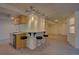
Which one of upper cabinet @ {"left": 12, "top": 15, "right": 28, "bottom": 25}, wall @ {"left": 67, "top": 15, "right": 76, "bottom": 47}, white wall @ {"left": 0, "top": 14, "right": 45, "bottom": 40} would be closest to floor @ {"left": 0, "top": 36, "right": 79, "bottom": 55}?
wall @ {"left": 67, "top": 15, "right": 76, "bottom": 47}

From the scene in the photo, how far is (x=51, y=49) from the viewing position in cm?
391

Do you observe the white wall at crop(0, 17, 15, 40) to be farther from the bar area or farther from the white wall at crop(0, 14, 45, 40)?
the bar area

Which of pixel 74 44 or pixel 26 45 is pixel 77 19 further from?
pixel 26 45

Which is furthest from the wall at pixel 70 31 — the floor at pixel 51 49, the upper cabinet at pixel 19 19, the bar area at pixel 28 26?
the upper cabinet at pixel 19 19

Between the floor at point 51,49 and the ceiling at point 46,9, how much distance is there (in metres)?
0.75

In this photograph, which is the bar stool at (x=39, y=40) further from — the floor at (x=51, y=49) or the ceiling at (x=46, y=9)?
the ceiling at (x=46, y=9)

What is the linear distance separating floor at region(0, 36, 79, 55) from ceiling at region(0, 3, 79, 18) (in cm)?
75

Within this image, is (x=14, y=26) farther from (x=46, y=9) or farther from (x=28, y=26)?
(x=46, y=9)

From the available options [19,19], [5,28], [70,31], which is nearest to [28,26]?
[19,19]

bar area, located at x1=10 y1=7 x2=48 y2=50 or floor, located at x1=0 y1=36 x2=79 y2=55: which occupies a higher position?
bar area, located at x1=10 y1=7 x2=48 y2=50

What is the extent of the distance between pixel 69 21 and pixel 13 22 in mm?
1767

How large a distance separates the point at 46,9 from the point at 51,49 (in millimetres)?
1259

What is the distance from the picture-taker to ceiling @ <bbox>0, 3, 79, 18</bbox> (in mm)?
3229

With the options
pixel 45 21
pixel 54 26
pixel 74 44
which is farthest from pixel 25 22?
pixel 74 44
